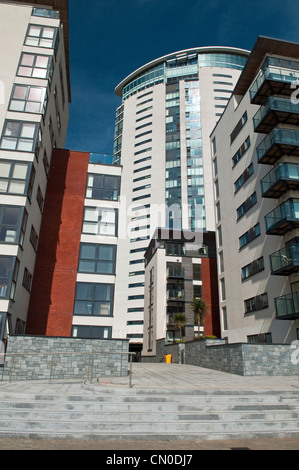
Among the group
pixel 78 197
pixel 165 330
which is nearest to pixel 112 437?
pixel 78 197

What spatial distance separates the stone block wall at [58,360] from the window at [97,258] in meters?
6.43

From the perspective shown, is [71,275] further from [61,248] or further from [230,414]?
[230,414]

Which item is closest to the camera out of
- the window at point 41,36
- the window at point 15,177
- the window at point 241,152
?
the window at point 15,177

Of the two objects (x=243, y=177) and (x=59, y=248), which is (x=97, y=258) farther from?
(x=243, y=177)

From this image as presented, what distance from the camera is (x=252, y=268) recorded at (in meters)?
24.8

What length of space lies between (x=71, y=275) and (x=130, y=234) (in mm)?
52205

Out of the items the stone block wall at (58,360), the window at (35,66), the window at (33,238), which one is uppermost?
the window at (35,66)

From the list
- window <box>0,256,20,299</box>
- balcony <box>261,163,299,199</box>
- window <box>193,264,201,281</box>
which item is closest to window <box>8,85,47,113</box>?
window <box>0,256,20,299</box>

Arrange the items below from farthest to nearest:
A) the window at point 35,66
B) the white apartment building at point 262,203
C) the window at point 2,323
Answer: the window at point 35,66, the white apartment building at point 262,203, the window at point 2,323

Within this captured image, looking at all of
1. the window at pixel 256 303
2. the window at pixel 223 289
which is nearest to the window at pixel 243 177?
the window at pixel 223 289

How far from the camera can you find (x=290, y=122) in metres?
23.0

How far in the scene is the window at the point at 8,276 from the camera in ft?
52.0

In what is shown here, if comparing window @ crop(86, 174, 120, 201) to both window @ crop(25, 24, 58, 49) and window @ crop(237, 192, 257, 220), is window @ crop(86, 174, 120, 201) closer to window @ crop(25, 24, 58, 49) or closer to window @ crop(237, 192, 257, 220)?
window @ crop(25, 24, 58, 49)

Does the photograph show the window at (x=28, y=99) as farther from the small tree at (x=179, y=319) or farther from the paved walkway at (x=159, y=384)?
the small tree at (x=179, y=319)
